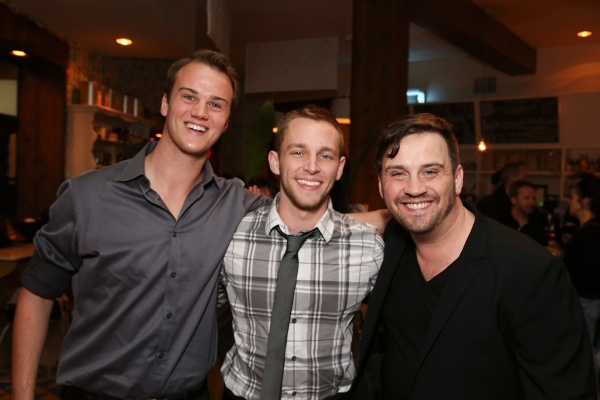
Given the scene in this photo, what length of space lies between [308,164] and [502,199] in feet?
11.3

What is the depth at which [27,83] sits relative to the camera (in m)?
5.50

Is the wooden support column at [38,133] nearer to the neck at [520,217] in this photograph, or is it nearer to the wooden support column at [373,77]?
the wooden support column at [373,77]

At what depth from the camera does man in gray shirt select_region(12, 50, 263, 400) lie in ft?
5.08

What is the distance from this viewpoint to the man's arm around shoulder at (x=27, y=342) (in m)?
1.59

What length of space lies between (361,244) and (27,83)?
16.8 ft

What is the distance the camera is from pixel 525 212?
4438 mm

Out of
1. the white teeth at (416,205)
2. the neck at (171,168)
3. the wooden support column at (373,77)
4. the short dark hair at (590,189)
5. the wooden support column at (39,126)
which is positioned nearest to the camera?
the white teeth at (416,205)

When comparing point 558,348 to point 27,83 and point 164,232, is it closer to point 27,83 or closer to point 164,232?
point 164,232

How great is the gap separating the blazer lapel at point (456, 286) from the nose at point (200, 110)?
96 centimetres

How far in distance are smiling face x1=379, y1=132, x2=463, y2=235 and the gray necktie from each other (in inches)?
14.2

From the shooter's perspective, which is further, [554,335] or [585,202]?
[585,202]

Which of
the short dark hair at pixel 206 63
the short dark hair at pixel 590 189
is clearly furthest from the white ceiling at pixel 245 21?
the short dark hair at pixel 206 63

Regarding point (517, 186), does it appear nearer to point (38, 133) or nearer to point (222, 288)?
point (222, 288)

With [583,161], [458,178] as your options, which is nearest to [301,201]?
[458,178]
